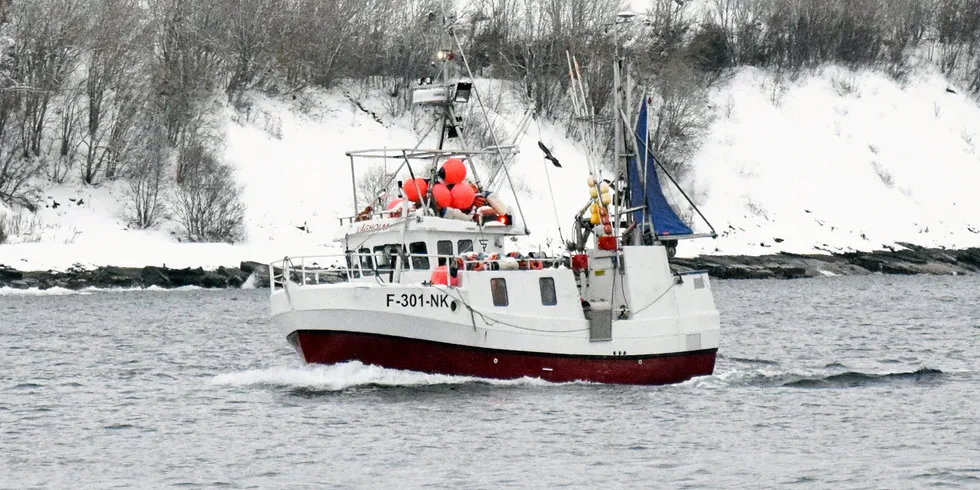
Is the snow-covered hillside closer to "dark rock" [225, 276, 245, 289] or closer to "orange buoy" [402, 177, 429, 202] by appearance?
"dark rock" [225, 276, 245, 289]

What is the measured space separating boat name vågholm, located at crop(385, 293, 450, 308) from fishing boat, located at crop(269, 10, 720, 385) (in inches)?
1.1

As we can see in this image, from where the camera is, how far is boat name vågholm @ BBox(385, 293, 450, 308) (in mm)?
31266

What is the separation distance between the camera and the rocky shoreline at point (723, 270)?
6825cm

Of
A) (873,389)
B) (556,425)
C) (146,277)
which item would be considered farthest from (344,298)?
(146,277)

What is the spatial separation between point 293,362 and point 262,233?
4077 cm

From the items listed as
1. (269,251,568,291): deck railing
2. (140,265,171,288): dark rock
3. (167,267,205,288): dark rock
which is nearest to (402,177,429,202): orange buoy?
(269,251,568,291): deck railing

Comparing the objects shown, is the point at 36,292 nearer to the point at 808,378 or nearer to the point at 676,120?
the point at 808,378

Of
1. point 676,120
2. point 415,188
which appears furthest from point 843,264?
point 415,188

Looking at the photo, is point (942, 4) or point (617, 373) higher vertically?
point (942, 4)

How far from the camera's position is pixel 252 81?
9512 cm

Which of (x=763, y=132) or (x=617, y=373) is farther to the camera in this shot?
(x=763, y=132)

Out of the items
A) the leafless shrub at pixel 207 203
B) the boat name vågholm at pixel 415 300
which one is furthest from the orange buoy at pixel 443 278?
the leafless shrub at pixel 207 203

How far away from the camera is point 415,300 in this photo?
31.3 m

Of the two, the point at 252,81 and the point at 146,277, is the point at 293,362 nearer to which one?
the point at 146,277
